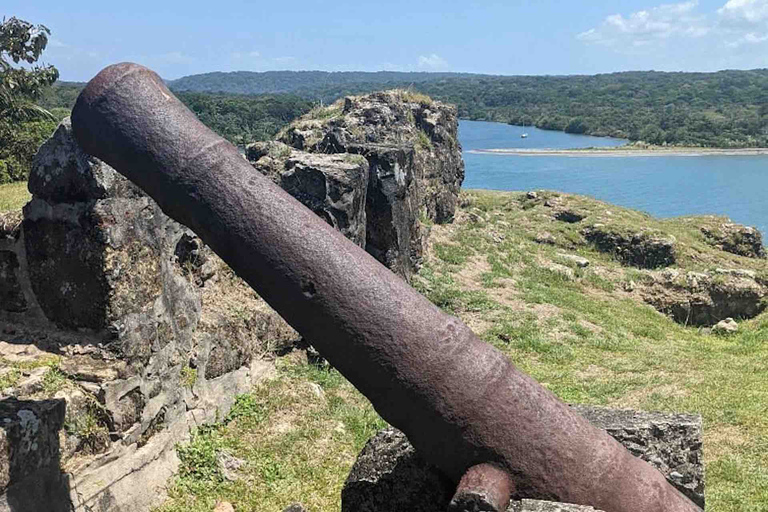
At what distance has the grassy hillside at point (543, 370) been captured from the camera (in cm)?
552

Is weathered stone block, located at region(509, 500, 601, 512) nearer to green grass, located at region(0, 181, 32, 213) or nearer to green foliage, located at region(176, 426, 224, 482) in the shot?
green foliage, located at region(176, 426, 224, 482)

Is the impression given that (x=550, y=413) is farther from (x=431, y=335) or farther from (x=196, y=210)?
(x=196, y=210)

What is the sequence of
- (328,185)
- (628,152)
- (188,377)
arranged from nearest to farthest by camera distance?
(188,377) < (328,185) < (628,152)

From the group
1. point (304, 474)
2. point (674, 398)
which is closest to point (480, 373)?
point (304, 474)

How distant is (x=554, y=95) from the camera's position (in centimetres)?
16750

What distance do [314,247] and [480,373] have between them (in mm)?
817

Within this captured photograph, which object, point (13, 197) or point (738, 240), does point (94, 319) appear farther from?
point (738, 240)

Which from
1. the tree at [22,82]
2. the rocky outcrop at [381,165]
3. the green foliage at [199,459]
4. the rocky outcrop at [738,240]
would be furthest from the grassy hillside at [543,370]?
the tree at [22,82]

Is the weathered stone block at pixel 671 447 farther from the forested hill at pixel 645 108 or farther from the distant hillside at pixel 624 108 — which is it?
the forested hill at pixel 645 108

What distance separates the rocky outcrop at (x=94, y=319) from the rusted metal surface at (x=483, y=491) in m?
2.75

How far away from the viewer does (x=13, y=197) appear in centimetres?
980

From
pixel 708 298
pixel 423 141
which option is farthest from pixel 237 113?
pixel 708 298

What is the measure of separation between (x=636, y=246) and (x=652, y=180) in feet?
116

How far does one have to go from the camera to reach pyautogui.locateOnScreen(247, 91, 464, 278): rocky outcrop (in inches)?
370
